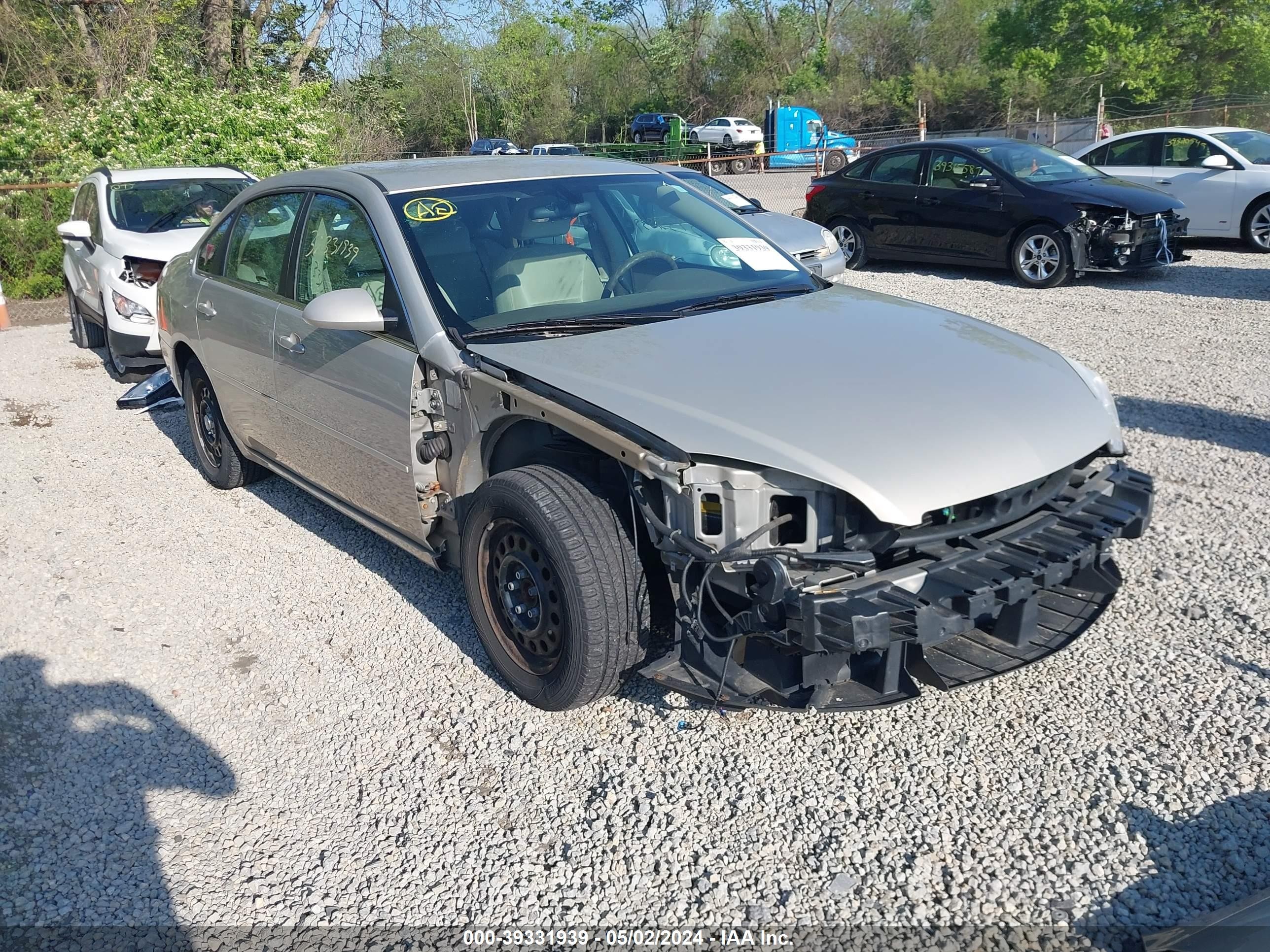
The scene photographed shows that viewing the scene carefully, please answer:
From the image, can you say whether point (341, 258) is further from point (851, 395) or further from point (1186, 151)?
point (1186, 151)

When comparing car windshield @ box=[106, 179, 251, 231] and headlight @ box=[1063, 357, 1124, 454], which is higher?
car windshield @ box=[106, 179, 251, 231]

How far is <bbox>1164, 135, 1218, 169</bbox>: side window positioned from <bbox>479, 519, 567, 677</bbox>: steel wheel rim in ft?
41.0

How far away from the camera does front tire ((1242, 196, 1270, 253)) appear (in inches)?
504

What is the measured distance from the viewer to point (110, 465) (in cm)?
705

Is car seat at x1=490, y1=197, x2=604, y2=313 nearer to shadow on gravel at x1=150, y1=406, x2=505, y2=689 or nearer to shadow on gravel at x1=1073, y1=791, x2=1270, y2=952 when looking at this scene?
shadow on gravel at x1=150, y1=406, x2=505, y2=689

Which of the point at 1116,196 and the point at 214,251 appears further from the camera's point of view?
the point at 1116,196

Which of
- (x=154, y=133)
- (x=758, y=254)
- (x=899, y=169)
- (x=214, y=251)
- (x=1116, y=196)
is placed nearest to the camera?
(x=758, y=254)

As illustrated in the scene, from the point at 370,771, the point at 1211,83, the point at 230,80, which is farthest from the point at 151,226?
the point at 1211,83

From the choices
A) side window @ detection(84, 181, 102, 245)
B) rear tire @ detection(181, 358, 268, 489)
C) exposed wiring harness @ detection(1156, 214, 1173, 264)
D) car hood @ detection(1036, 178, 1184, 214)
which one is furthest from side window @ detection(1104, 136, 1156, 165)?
side window @ detection(84, 181, 102, 245)

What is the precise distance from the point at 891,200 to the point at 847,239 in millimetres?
943

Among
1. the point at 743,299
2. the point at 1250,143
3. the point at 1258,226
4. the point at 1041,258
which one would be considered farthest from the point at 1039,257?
the point at 743,299

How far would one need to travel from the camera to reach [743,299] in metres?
4.31

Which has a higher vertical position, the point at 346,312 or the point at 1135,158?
the point at 1135,158

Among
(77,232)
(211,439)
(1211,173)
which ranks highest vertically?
(1211,173)
